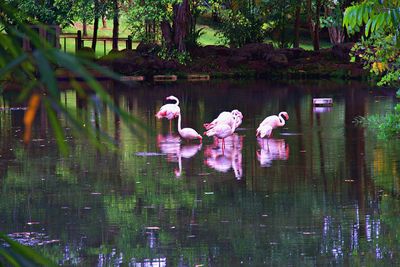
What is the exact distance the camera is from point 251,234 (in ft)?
29.6

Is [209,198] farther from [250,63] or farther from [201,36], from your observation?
[201,36]

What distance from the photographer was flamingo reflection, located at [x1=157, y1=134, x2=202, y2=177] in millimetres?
14828

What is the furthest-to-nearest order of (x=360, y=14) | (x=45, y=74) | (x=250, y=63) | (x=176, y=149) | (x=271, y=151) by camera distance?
(x=250, y=63), (x=176, y=149), (x=271, y=151), (x=360, y=14), (x=45, y=74)

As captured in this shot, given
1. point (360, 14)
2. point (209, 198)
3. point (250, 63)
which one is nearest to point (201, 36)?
point (250, 63)

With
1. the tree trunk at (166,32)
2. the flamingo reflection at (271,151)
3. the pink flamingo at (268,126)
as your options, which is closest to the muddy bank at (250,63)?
the tree trunk at (166,32)

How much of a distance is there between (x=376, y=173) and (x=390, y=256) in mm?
4788

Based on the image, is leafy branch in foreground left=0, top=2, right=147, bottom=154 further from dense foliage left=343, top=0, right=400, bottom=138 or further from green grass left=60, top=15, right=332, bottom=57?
green grass left=60, top=15, right=332, bottom=57

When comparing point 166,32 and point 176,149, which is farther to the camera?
point 166,32

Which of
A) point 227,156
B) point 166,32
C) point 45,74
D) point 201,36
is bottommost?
point 227,156

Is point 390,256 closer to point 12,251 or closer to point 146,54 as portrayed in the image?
point 12,251

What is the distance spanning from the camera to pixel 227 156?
15.0 m

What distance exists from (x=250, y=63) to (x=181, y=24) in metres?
3.43

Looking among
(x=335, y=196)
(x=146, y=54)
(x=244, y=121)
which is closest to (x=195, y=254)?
(x=335, y=196)

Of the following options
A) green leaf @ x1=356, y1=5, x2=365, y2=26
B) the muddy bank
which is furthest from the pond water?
the muddy bank
